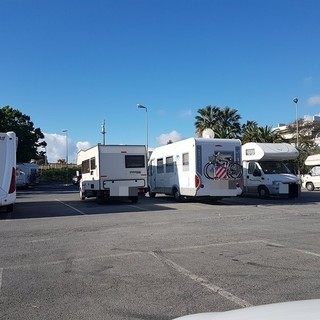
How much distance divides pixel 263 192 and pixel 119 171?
8.19 metres

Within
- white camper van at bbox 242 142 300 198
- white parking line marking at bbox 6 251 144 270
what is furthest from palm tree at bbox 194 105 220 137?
white parking line marking at bbox 6 251 144 270

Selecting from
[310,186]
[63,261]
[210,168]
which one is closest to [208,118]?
[310,186]

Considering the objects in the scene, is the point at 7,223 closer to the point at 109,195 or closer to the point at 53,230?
the point at 53,230

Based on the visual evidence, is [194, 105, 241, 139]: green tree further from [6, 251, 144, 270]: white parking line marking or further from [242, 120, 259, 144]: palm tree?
[6, 251, 144, 270]: white parking line marking

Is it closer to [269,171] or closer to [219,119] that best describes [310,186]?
[269,171]

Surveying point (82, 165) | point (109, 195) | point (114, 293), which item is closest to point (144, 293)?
point (114, 293)

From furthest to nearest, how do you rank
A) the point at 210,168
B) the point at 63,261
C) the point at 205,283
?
the point at 210,168, the point at 63,261, the point at 205,283

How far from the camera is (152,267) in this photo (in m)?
7.03

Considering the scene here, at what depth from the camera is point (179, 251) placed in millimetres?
8391

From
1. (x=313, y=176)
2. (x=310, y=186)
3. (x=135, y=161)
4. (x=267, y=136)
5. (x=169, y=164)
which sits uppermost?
(x=267, y=136)

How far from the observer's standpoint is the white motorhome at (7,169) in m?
14.6

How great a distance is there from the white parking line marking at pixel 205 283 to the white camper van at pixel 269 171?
51.9ft

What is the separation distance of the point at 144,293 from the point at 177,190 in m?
15.7

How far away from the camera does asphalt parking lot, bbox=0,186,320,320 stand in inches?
202
